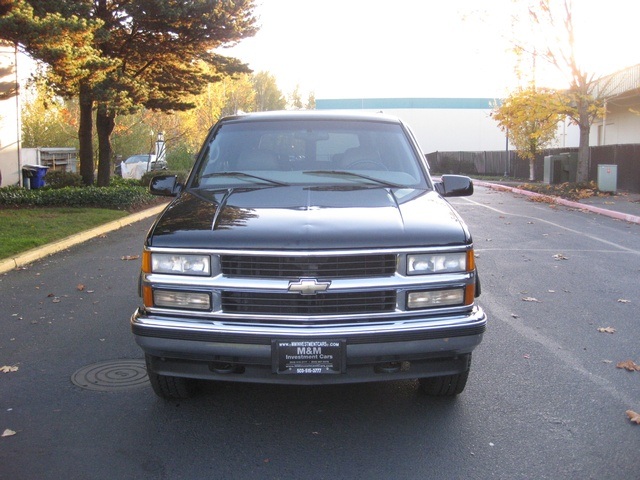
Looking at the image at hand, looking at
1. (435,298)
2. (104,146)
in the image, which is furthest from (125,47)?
(435,298)

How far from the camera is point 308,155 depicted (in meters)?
5.27

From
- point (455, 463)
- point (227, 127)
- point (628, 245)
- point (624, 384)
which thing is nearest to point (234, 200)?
point (227, 127)

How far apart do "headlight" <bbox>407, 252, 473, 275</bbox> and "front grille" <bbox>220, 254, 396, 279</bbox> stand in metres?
0.12

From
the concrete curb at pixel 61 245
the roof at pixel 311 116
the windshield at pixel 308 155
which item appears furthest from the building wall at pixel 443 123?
the windshield at pixel 308 155

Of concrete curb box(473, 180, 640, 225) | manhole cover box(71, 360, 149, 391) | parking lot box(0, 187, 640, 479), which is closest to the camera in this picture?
parking lot box(0, 187, 640, 479)

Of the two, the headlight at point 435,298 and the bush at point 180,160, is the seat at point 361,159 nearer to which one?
the headlight at point 435,298

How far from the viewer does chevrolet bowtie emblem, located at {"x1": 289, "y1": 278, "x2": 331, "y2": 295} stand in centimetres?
367

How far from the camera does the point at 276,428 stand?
4.08 meters

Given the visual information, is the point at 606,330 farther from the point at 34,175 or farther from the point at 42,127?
the point at 42,127

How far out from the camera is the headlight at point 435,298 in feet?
12.5

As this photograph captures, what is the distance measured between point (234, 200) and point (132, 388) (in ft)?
5.02

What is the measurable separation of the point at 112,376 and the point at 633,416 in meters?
3.58

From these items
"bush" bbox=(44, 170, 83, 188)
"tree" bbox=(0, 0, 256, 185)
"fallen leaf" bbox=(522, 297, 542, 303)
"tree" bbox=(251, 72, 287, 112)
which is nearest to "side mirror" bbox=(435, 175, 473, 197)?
"fallen leaf" bbox=(522, 297, 542, 303)

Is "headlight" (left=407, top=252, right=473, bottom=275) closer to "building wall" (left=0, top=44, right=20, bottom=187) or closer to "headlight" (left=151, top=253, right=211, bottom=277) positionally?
"headlight" (left=151, top=253, right=211, bottom=277)
